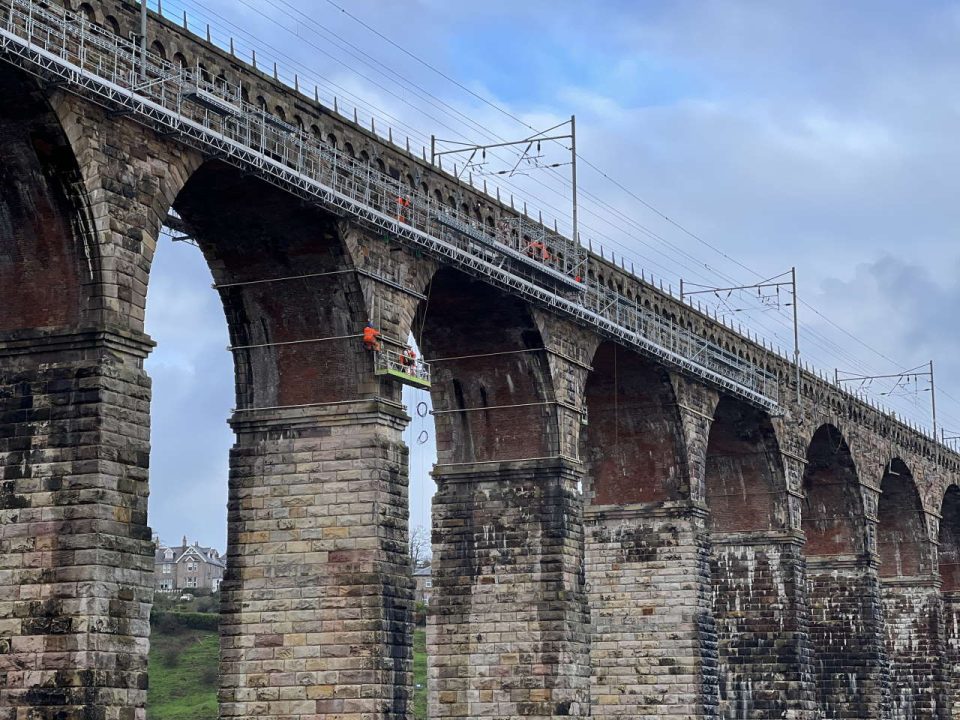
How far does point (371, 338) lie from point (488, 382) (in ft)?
32.2

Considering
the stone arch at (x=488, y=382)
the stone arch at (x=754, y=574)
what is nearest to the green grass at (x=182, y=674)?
the stone arch at (x=754, y=574)

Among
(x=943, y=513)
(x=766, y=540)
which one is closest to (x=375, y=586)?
(x=766, y=540)

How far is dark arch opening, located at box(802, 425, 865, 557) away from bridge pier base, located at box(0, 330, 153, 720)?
4545 centimetres

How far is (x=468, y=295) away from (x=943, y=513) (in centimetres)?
5364

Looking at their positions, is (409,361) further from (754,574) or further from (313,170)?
(754,574)

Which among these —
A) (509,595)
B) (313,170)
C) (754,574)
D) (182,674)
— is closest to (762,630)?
(754,574)

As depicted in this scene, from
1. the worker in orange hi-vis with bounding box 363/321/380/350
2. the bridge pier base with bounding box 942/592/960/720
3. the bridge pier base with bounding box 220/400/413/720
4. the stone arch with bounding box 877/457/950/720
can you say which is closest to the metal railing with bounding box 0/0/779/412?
the worker in orange hi-vis with bounding box 363/321/380/350

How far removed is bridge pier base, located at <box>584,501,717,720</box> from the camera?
51.3m

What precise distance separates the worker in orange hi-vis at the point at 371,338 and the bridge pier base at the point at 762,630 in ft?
92.4

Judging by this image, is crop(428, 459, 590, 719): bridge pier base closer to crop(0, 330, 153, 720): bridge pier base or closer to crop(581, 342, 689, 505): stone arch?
crop(581, 342, 689, 505): stone arch

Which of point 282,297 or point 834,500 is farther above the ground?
point 282,297

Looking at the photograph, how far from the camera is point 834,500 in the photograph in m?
70.2

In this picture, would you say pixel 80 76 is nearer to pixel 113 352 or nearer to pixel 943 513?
pixel 113 352

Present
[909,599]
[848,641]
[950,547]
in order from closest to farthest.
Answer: [848,641] < [909,599] < [950,547]
